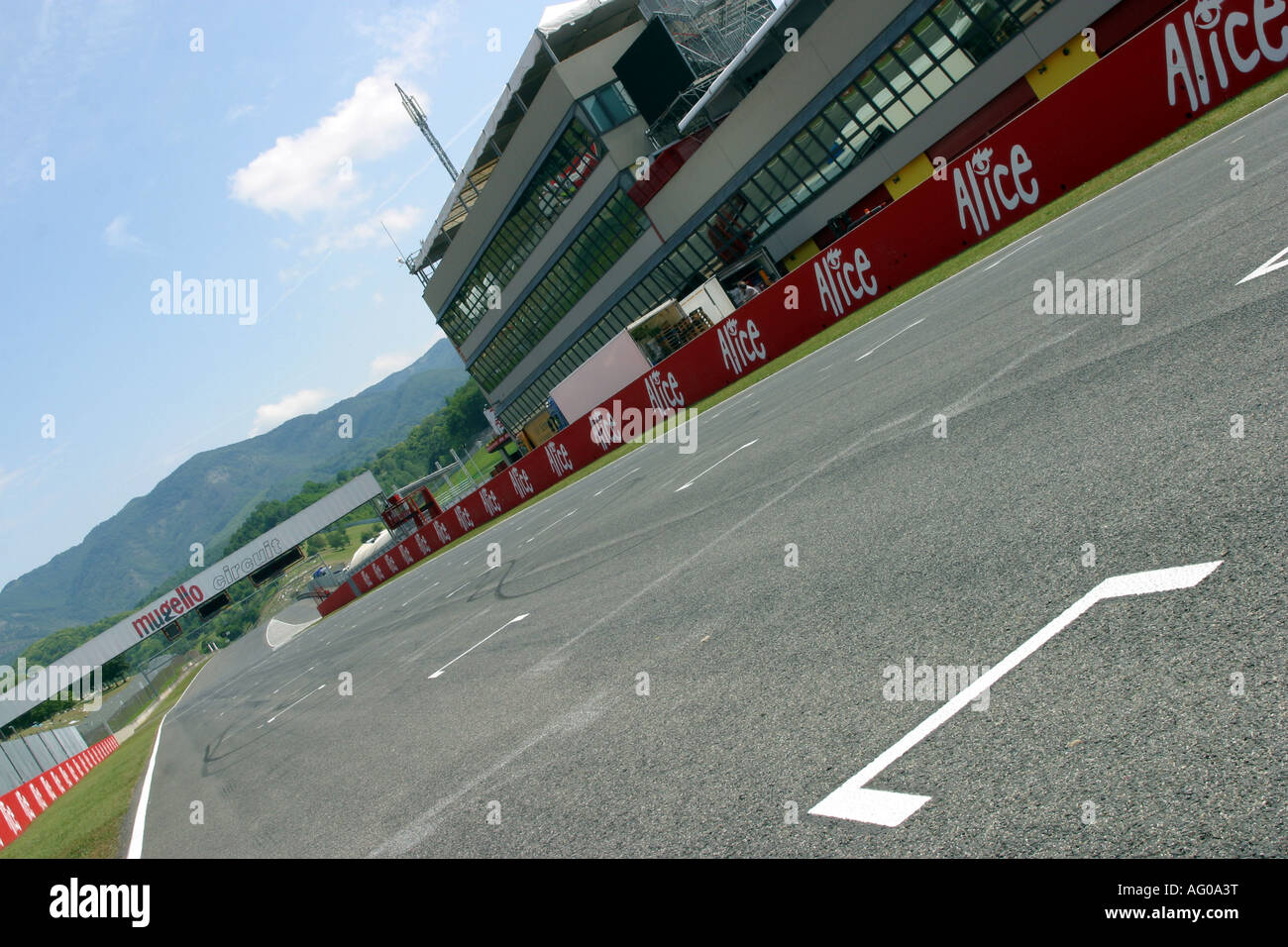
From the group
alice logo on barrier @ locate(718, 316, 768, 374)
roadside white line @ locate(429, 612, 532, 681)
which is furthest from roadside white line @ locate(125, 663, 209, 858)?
alice logo on barrier @ locate(718, 316, 768, 374)

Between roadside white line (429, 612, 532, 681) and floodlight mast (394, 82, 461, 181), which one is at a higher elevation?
floodlight mast (394, 82, 461, 181)

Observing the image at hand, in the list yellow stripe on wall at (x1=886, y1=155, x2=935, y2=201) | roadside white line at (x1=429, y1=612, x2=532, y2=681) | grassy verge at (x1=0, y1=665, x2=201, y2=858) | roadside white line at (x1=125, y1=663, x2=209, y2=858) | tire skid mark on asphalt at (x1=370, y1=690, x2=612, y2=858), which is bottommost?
tire skid mark on asphalt at (x1=370, y1=690, x2=612, y2=858)

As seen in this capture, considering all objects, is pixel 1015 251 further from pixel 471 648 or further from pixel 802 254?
pixel 802 254

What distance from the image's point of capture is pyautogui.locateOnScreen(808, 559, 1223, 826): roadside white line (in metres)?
3.02

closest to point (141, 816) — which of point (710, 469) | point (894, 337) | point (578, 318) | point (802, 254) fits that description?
point (710, 469)

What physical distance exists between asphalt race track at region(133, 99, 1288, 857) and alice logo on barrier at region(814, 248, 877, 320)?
330 inches

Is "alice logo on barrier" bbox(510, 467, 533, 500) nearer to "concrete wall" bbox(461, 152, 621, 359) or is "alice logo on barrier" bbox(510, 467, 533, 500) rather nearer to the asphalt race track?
"concrete wall" bbox(461, 152, 621, 359)

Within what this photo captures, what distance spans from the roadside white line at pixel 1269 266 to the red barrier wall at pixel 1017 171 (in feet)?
35.2

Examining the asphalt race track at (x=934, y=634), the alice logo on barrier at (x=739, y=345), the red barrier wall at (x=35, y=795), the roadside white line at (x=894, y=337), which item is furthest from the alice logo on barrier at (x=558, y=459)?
the asphalt race track at (x=934, y=634)

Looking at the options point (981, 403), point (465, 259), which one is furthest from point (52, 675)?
point (981, 403)

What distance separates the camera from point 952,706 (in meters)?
3.46

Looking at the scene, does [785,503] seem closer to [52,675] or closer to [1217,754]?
[1217,754]

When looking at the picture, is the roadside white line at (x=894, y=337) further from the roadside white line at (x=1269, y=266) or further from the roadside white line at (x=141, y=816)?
the roadside white line at (x=141, y=816)

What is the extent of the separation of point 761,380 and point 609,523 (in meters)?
8.32
